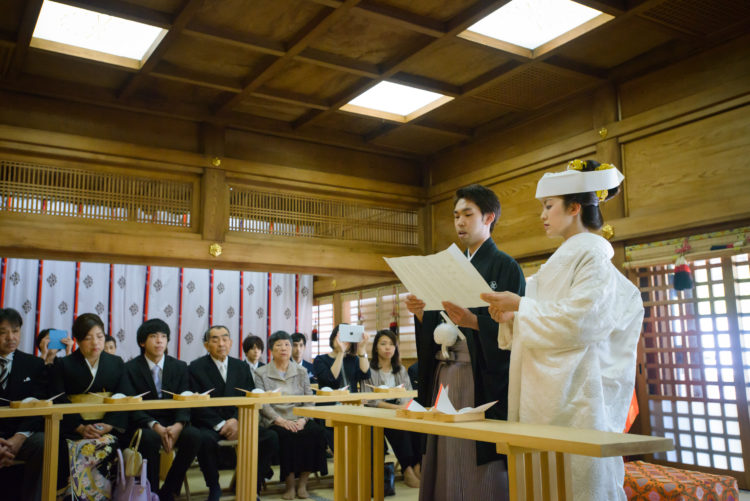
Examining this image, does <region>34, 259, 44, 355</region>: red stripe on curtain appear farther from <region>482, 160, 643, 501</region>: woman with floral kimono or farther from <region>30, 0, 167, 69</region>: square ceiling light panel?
<region>482, 160, 643, 501</region>: woman with floral kimono

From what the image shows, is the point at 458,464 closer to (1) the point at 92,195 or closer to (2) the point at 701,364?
(2) the point at 701,364

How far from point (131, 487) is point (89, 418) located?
0.58m

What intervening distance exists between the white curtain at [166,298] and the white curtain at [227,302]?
49 cm

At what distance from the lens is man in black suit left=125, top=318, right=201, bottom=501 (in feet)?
12.9

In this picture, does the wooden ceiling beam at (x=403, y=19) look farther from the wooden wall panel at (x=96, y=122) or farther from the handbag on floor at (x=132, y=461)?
the handbag on floor at (x=132, y=461)

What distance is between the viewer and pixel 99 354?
419cm

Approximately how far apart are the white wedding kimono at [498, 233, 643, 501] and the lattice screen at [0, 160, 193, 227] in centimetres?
395

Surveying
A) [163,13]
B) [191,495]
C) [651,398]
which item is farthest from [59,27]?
[651,398]

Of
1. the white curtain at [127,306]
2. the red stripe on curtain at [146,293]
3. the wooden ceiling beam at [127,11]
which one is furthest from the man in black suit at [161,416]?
the red stripe on curtain at [146,293]

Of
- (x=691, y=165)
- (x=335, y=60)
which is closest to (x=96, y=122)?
(x=335, y=60)

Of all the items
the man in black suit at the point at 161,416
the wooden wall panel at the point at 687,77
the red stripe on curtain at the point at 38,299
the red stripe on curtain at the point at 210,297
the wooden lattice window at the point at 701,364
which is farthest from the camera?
the red stripe on curtain at the point at 210,297

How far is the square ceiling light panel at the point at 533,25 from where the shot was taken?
3.86 m

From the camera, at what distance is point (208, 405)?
3.97 m

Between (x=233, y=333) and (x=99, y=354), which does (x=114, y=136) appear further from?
(x=233, y=333)
